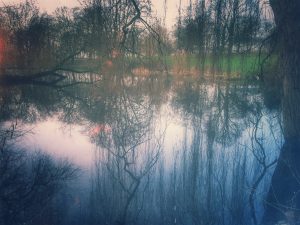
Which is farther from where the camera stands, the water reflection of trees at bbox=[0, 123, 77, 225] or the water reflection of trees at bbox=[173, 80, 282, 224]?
the water reflection of trees at bbox=[173, 80, 282, 224]

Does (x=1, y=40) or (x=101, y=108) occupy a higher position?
(x=1, y=40)

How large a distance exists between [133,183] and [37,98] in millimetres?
7780

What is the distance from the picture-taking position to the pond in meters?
2.90

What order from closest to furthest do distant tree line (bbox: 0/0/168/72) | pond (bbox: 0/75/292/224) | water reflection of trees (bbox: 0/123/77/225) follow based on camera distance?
water reflection of trees (bbox: 0/123/77/225) < pond (bbox: 0/75/292/224) < distant tree line (bbox: 0/0/168/72)

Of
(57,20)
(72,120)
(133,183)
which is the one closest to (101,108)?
(72,120)

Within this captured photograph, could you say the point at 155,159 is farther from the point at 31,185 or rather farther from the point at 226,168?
the point at 31,185

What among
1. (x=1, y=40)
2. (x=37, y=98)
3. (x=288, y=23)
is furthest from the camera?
(x=1, y=40)

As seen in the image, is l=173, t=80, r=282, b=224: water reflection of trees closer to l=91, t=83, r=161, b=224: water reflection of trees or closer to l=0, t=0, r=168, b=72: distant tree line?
l=91, t=83, r=161, b=224: water reflection of trees

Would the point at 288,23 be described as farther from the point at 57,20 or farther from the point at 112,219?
the point at 57,20

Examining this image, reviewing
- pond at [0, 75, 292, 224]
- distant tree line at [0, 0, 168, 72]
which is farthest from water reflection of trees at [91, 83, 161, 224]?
distant tree line at [0, 0, 168, 72]

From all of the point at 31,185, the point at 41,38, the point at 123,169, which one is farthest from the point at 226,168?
the point at 41,38

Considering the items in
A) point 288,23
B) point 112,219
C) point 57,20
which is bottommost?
point 112,219

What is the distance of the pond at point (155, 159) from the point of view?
290 cm

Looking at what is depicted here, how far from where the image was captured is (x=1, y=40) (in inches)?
771
